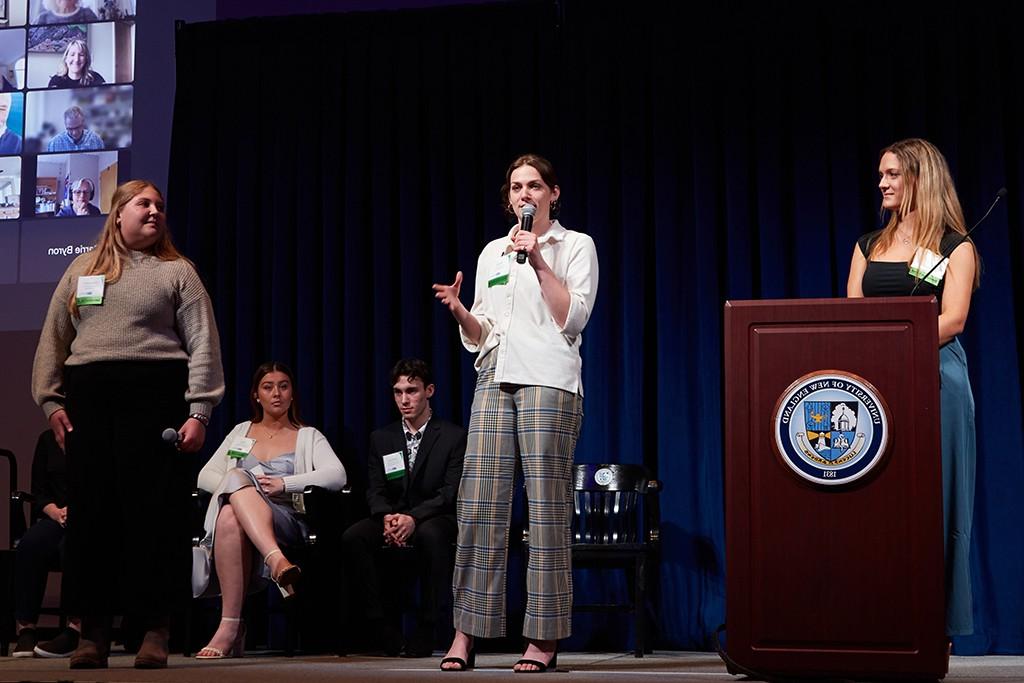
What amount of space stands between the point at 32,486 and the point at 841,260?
11.1 feet

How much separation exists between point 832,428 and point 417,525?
249 centimetres

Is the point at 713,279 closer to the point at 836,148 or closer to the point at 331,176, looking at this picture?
the point at 836,148

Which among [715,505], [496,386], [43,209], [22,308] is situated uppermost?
[43,209]

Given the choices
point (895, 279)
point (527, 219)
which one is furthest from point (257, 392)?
point (895, 279)

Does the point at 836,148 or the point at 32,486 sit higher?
the point at 836,148

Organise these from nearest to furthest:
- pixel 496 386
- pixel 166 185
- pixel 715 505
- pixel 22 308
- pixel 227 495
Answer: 1. pixel 496 386
2. pixel 227 495
3. pixel 715 505
4. pixel 22 308
5. pixel 166 185

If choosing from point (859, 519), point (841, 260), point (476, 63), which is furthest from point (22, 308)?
point (859, 519)

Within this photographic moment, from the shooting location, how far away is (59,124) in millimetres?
5375

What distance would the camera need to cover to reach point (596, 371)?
16.6 feet

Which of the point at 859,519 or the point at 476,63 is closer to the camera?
the point at 859,519

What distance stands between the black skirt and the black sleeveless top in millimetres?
1831

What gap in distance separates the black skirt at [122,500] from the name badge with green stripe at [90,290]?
172mm

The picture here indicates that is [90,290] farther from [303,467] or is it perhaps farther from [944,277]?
[944,277]
